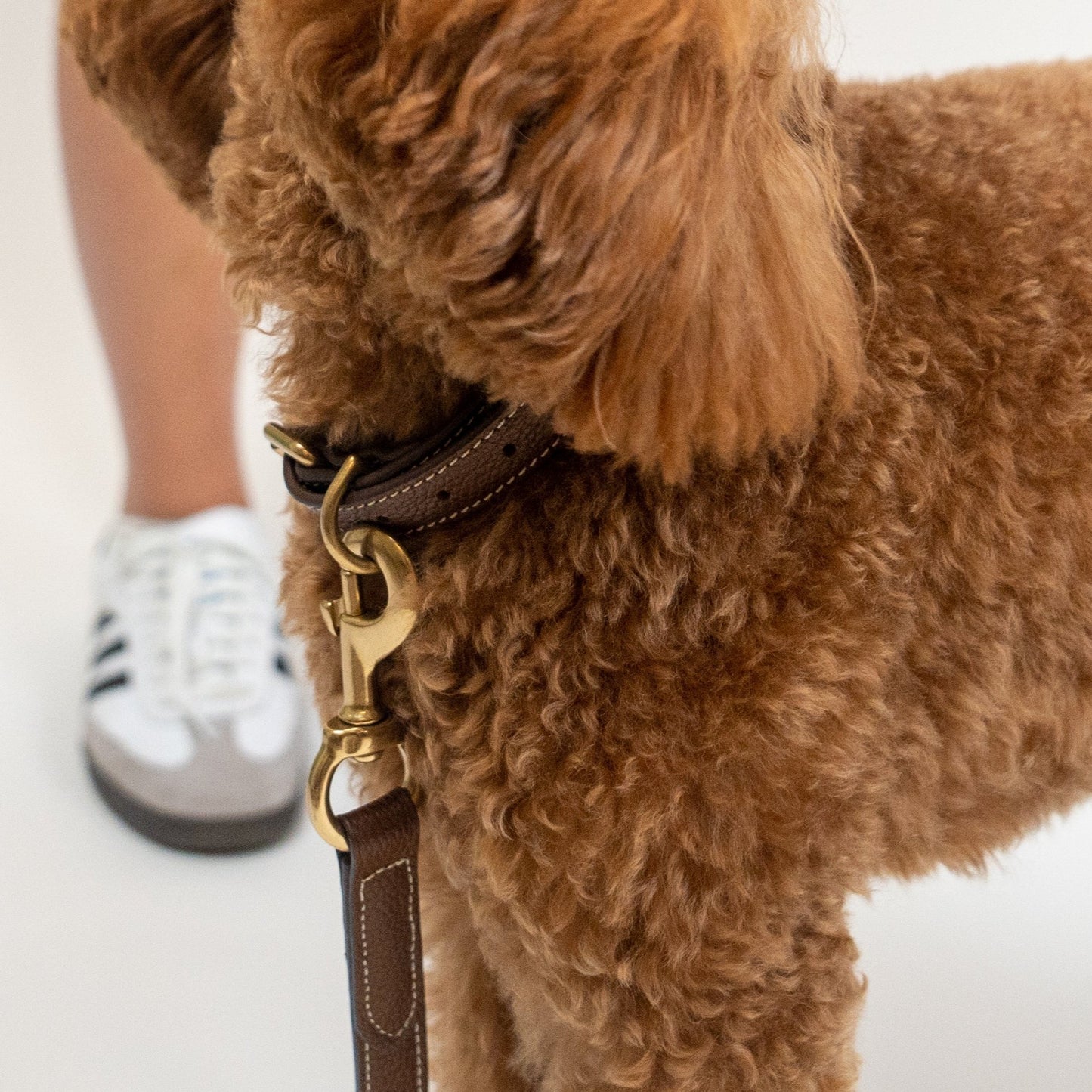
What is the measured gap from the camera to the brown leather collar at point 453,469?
1.95 feet

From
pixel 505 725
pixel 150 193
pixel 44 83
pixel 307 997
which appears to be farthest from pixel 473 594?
pixel 44 83

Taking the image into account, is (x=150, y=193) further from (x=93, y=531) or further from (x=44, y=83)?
(x=44, y=83)

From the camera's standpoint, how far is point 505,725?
2.00 ft

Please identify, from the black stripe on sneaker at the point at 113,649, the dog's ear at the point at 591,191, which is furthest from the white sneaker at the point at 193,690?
the dog's ear at the point at 591,191

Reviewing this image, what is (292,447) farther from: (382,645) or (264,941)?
(264,941)

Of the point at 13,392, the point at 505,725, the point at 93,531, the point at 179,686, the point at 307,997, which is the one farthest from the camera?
the point at 13,392

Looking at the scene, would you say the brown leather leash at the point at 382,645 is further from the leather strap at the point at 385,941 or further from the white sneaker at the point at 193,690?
the white sneaker at the point at 193,690

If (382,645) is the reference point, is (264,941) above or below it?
below

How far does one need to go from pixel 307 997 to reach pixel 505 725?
0.58 metres

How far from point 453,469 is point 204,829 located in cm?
74

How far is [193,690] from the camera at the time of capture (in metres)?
1.26

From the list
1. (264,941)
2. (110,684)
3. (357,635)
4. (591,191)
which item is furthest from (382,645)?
(110,684)

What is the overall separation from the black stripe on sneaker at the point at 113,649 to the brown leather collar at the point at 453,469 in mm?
761

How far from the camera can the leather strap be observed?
2.08ft
